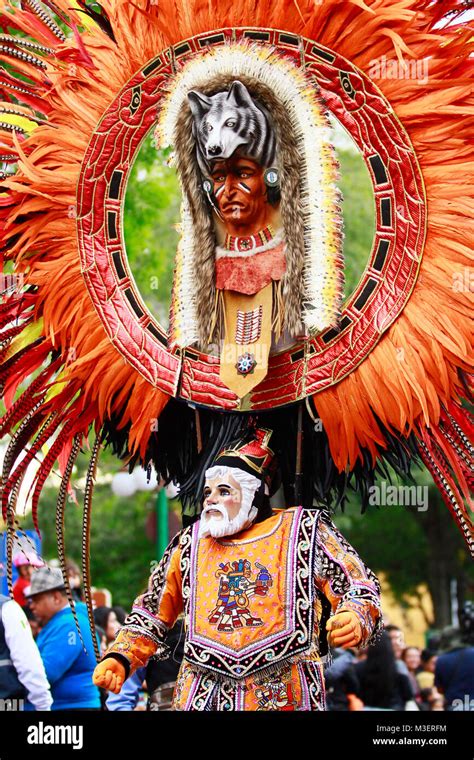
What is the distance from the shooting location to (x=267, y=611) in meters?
4.27

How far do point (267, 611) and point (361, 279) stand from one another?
3.95 feet

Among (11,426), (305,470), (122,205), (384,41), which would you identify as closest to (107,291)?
(122,205)

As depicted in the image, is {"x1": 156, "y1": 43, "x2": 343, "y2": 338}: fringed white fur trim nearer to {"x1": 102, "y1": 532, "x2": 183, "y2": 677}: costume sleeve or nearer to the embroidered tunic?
the embroidered tunic

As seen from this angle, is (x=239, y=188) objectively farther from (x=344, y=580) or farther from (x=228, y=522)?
(x=344, y=580)

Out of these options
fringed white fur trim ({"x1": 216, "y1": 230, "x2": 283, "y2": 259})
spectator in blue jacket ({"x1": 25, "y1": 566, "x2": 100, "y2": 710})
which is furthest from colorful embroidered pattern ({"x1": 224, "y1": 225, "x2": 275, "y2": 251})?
spectator in blue jacket ({"x1": 25, "y1": 566, "x2": 100, "y2": 710})

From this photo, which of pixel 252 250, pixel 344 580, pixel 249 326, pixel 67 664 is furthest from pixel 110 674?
pixel 252 250

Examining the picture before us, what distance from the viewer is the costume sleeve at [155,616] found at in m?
4.52

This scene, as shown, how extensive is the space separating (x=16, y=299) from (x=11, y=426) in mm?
516

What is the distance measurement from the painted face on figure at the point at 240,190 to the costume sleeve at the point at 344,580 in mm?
1132

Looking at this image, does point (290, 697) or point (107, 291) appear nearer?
point (290, 697)

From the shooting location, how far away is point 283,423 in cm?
462

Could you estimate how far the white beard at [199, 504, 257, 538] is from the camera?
438cm
